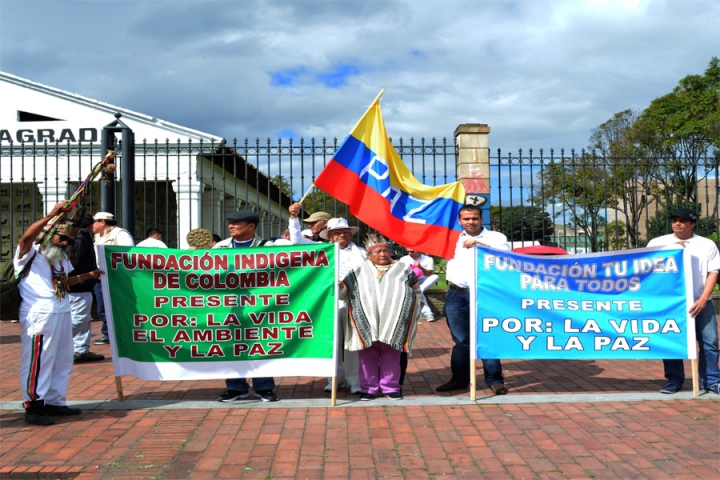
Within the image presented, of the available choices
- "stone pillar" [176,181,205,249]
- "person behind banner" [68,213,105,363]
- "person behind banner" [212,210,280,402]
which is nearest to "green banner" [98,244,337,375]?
"person behind banner" [212,210,280,402]

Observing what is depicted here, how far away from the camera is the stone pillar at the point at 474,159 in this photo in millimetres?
12273

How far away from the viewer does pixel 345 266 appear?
637 cm

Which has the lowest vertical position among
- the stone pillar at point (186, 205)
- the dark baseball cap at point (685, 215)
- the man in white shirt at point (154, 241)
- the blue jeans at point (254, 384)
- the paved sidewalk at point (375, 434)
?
the paved sidewalk at point (375, 434)

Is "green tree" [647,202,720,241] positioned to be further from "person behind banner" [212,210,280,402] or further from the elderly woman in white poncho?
"person behind banner" [212,210,280,402]

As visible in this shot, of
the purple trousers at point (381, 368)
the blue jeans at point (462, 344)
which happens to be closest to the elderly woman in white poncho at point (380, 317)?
the purple trousers at point (381, 368)

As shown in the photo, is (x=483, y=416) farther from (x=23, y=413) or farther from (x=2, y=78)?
(x=2, y=78)

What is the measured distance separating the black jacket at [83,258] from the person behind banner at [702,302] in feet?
20.0

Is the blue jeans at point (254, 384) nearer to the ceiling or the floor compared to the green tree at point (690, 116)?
nearer to the floor

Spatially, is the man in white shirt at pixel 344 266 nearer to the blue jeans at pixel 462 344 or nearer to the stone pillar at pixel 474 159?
the blue jeans at pixel 462 344

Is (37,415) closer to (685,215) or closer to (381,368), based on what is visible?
(381,368)

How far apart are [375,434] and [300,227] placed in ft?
8.37

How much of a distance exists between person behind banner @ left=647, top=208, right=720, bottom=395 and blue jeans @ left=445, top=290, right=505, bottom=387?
148cm

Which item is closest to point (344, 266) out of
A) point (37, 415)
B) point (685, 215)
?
point (37, 415)

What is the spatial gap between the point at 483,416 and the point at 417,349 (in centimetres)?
366
